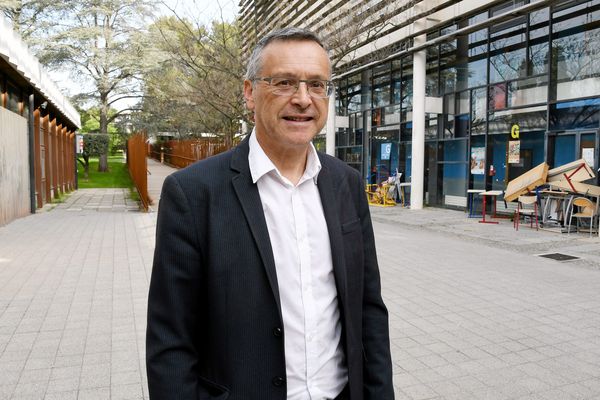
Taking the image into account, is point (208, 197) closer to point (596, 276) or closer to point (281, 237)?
point (281, 237)

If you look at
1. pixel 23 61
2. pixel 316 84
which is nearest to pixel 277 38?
pixel 316 84

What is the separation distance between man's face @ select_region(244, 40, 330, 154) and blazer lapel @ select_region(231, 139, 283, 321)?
0.48 ft

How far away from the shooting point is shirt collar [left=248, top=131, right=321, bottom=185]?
164 centimetres

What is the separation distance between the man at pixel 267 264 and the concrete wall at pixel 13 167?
11.4 meters

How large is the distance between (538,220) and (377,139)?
29.3 ft

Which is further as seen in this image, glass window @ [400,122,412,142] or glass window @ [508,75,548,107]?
glass window @ [400,122,412,142]

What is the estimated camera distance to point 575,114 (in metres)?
11.8

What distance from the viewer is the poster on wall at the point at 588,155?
1133 centimetres

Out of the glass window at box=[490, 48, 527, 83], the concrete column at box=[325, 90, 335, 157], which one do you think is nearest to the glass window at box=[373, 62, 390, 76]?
the concrete column at box=[325, 90, 335, 157]

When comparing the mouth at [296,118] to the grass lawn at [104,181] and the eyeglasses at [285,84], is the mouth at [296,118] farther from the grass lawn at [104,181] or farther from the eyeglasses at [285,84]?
the grass lawn at [104,181]

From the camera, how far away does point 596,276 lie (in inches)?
281

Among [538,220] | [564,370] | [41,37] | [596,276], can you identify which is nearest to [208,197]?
[564,370]

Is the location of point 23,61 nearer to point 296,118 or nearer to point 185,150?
point 296,118

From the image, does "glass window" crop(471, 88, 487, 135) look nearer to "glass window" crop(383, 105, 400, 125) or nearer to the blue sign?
"glass window" crop(383, 105, 400, 125)
